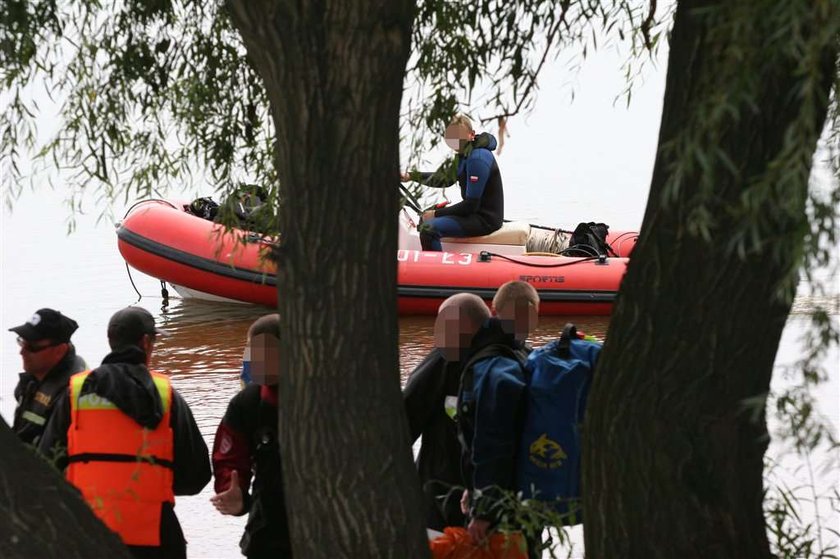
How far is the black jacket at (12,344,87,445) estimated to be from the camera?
4191 millimetres

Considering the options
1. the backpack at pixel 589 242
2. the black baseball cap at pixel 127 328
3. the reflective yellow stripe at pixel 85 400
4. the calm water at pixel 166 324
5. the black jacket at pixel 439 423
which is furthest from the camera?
the backpack at pixel 589 242

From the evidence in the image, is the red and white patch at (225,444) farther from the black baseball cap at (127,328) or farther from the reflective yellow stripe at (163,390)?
the black baseball cap at (127,328)

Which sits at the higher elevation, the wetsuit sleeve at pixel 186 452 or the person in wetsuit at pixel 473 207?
the person in wetsuit at pixel 473 207

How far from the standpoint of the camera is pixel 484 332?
4152 mm

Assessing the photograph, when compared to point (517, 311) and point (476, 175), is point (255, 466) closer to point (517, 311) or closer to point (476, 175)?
point (517, 311)

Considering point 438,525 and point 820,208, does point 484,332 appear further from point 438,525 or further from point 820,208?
point 820,208

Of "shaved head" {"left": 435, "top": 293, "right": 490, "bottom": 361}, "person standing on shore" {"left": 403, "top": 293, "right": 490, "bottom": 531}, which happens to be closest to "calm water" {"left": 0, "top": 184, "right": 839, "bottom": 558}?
"person standing on shore" {"left": 403, "top": 293, "right": 490, "bottom": 531}

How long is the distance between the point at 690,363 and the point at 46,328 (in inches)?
80.7

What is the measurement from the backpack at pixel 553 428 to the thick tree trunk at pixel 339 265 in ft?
2.17

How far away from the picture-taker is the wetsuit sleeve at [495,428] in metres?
3.93

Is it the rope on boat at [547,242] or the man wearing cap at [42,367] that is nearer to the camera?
the man wearing cap at [42,367]

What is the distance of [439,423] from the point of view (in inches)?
169

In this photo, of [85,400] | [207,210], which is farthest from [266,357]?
[207,210]

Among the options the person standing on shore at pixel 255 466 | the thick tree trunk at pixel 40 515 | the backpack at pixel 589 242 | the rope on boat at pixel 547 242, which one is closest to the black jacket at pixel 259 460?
the person standing on shore at pixel 255 466
